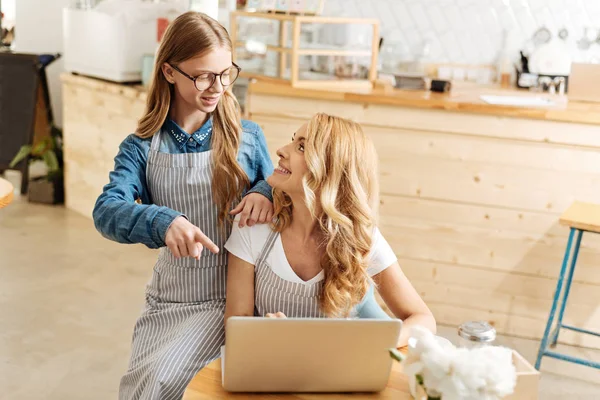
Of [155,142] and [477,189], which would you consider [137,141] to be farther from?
[477,189]

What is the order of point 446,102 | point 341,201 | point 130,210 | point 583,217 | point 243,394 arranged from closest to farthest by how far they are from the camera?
1. point 243,394
2. point 130,210
3. point 341,201
4. point 583,217
5. point 446,102

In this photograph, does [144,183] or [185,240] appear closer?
[185,240]

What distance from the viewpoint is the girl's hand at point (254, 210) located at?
1.98 m

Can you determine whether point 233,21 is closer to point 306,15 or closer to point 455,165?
point 306,15

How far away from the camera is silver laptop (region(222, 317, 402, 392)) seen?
55.2 inches

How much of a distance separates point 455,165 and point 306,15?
1.02m

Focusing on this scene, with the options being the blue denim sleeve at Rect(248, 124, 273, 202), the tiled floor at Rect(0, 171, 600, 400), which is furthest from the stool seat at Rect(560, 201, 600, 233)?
the blue denim sleeve at Rect(248, 124, 273, 202)

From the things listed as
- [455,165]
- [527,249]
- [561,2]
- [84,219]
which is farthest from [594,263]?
[84,219]

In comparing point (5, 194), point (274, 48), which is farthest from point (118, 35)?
point (5, 194)

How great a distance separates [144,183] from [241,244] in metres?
0.35

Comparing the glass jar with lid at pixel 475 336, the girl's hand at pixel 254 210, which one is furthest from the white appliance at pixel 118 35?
the glass jar with lid at pixel 475 336

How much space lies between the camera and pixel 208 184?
213 cm

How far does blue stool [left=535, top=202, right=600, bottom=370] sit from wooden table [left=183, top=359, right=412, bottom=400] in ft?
5.51

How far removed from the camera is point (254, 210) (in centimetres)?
198
